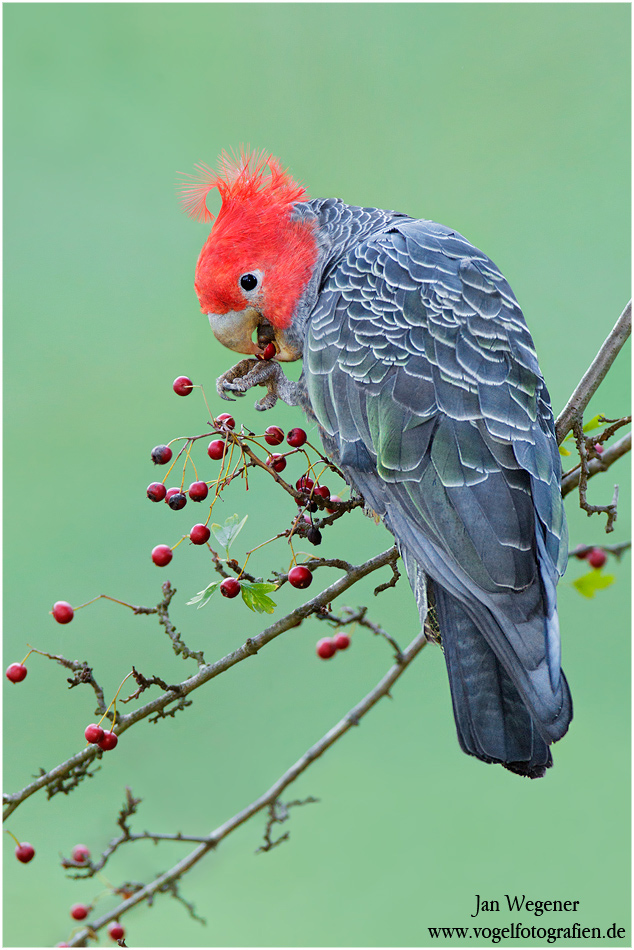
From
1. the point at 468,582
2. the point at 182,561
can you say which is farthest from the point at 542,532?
the point at 182,561

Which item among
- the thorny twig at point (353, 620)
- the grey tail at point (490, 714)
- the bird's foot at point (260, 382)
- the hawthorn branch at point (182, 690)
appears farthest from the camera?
the bird's foot at point (260, 382)

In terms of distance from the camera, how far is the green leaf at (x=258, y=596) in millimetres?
1214

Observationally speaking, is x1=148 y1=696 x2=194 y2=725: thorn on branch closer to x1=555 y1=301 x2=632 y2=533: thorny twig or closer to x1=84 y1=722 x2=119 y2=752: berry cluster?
x1=84 y1=722 x2=119 y2=752: berry cluster

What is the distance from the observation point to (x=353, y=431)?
1290 millimetres

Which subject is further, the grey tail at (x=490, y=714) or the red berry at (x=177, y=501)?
the red berry at (x=177, y=501)

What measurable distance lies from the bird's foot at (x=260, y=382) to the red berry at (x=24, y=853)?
979 millimetres

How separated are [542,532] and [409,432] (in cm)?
26

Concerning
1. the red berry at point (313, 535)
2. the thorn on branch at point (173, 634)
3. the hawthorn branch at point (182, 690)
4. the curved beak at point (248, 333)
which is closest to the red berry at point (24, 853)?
the hawthorn branch at point (182, 690)

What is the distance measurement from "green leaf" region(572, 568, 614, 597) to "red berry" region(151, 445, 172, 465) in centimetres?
73

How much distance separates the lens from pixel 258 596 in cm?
122

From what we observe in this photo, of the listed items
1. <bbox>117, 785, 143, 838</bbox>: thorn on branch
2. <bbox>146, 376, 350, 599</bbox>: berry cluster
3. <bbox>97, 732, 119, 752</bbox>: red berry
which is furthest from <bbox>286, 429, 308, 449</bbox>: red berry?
<bbox>117, 785, 143, 838</bbox>: thorn on branch

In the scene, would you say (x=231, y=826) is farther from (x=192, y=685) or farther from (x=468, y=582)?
(x=468, y=582)

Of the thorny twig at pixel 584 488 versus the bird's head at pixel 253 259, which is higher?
the bird's head at pixel 253 259

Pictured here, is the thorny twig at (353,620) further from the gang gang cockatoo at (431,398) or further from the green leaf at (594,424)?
the green leaf at (594,424)
